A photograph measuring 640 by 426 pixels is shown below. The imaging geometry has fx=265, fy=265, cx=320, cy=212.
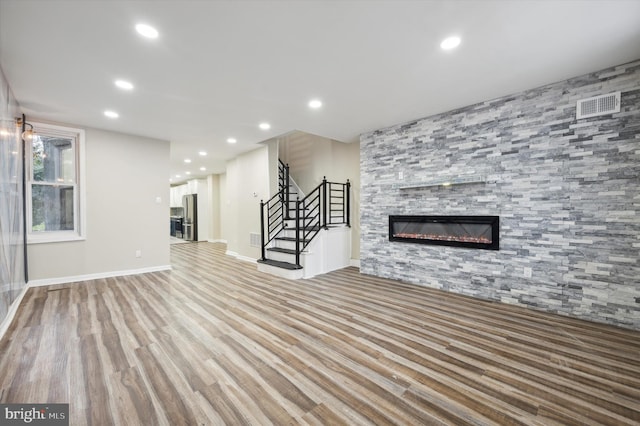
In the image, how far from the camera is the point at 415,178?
175 inches

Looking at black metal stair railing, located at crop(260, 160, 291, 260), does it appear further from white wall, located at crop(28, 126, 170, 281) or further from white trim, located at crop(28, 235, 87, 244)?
white trim, located at crop(28, 235, 87, 244)

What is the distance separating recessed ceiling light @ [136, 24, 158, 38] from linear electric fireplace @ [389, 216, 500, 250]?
4026 mm

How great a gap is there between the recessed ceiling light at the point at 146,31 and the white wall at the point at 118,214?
3.67 meters

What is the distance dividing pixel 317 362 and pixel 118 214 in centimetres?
500

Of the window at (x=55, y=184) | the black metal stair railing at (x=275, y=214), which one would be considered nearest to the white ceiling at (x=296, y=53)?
the window at (x=55, y=184)

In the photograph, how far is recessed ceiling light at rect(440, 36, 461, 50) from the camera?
93.0 inches

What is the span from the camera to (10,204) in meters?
3.22

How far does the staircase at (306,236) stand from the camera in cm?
495

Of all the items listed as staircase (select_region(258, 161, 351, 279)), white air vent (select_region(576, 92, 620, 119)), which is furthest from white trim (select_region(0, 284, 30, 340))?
white air vent (select_region(576, 92, 620, 119))

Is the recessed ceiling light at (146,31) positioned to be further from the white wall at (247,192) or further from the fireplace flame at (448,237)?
the fireplace flame at (448,237)

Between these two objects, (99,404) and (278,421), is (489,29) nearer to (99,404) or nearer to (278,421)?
(278,421)

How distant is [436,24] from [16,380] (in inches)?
166

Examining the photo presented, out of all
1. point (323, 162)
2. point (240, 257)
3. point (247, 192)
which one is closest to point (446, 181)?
point (323, 162)

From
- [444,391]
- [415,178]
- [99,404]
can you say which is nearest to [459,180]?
[415,178]
